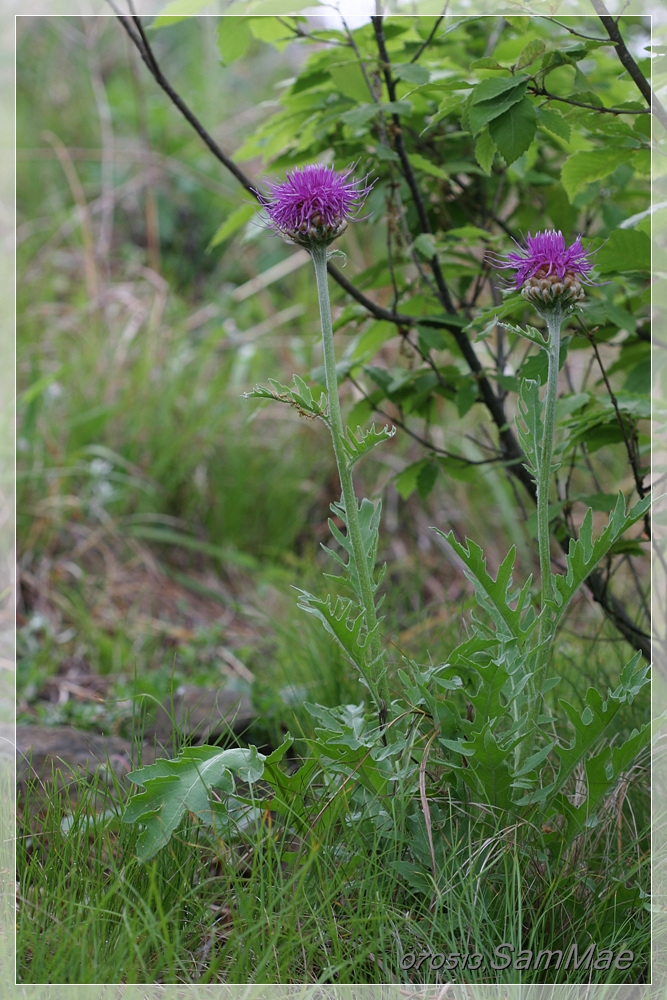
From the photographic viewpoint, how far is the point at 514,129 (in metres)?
1.27

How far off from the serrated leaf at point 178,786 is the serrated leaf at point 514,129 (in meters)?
1.01

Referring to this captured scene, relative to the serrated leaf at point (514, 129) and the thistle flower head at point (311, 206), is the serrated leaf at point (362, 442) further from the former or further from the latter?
the serrated leaf at point (514, 129)

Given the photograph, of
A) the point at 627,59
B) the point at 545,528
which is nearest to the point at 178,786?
the point at 545,528

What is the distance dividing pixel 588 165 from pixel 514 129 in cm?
29

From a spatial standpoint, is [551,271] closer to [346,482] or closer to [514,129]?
[514,129]

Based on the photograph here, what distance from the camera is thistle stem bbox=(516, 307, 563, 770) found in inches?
45.6

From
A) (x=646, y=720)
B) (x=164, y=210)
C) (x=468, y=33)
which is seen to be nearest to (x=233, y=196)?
(x=164, y=210)

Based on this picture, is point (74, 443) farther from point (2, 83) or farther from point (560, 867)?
point (2, 83)

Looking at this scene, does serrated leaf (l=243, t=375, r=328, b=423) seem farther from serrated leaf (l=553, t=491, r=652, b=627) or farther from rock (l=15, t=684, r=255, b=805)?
rock (l=15, t=684, r=255, b=805)

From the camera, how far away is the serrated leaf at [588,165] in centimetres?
147

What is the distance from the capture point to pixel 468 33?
2053mm

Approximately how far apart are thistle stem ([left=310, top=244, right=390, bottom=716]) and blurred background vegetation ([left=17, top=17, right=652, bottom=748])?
664 mm

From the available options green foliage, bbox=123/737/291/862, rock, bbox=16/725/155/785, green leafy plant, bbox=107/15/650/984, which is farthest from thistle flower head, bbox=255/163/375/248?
rock, bbox=16/725/155/785

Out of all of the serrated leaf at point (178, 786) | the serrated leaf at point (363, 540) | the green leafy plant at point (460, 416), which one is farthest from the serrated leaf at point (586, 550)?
the serrated leaf at point (178, 786)
